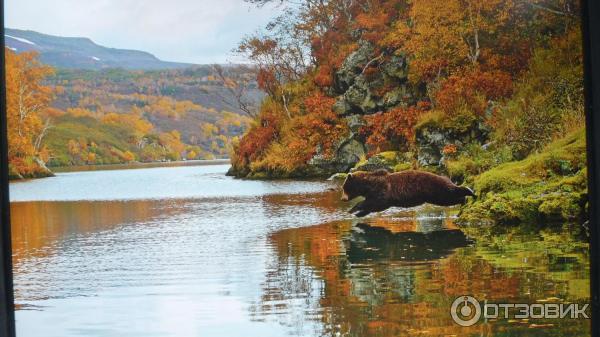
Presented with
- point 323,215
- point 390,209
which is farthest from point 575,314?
point 323,215

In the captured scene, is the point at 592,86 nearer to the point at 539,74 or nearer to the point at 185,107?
the point at 539,74

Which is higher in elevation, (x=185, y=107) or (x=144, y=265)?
(x=185, y=107)

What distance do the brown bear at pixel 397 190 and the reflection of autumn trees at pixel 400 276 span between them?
0.13 metres

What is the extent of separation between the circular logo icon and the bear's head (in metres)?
0.75

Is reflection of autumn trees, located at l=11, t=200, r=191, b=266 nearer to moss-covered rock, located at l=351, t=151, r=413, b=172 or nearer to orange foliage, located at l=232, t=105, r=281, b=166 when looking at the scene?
orange foliage, located at l=232, t=105, r=281, b=166

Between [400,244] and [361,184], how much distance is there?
1.26ft

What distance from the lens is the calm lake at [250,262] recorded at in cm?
329

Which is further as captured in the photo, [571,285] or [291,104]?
[291,104]

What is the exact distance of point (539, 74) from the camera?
3572 millimetres

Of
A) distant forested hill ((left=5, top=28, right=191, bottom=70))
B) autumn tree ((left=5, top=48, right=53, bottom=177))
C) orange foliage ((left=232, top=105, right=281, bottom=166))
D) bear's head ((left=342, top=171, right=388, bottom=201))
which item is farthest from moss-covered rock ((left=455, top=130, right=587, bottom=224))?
autumn tree ((left=5, top=48, right=53, bottom=177))

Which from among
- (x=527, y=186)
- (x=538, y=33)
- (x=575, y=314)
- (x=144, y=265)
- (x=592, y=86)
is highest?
(x=538, y=33)

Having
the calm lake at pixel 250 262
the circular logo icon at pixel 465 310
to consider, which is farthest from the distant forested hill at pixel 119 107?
the circular logo icon at pixel 465 310

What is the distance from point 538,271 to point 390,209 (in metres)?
0.81

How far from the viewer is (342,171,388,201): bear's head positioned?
12.2 ft
